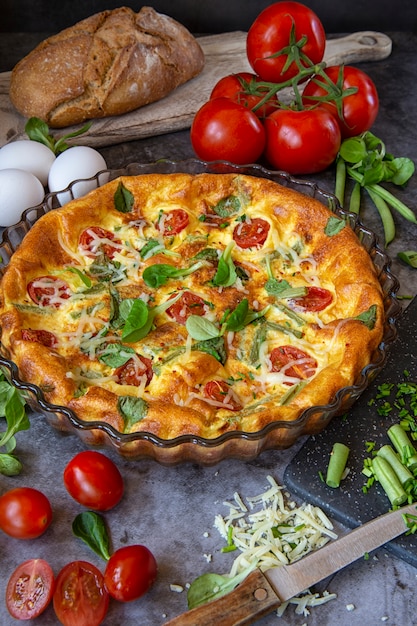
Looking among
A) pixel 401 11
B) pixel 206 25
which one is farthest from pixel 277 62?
pixel 401 11

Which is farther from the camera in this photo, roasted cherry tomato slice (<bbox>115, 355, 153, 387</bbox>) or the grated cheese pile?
roasted cherry tomato slice (<bbox>115, 355, 153, 387</bbox>)

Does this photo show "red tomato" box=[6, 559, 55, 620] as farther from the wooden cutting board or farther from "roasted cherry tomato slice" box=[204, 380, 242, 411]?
the wooden cutting board

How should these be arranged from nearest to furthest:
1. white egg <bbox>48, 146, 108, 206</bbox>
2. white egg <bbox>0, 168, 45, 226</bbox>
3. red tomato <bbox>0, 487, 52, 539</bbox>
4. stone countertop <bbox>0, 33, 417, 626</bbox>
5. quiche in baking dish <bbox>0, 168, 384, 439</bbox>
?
stone countertop <bbox>0, 33, 417, 626</bbox>
red tomato <bbox>0, 487, 52, 539</bbox>
quiche in baking dish <bbox>0, 168, 384, 439</bbox>
white egg <bbox>0, 168, 45, 226</bbox>
white egg <bbox>48, 146, 108, 206</bbox>

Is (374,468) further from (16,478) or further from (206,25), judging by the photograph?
(206,25)

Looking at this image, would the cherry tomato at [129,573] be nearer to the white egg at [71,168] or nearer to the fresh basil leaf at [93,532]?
the fresh basil leaf at [93,532]

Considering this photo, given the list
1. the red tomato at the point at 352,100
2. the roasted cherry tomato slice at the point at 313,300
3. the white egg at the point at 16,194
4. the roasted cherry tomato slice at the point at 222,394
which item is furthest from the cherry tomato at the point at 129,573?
the red tomato at the point at 352,100

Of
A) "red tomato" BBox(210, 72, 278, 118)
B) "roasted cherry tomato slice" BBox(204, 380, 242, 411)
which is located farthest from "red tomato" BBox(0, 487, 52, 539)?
"red tomato" BBox(210, 72, 278, 118)

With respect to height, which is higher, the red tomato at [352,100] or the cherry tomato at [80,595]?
the red tomato at [352,100]
